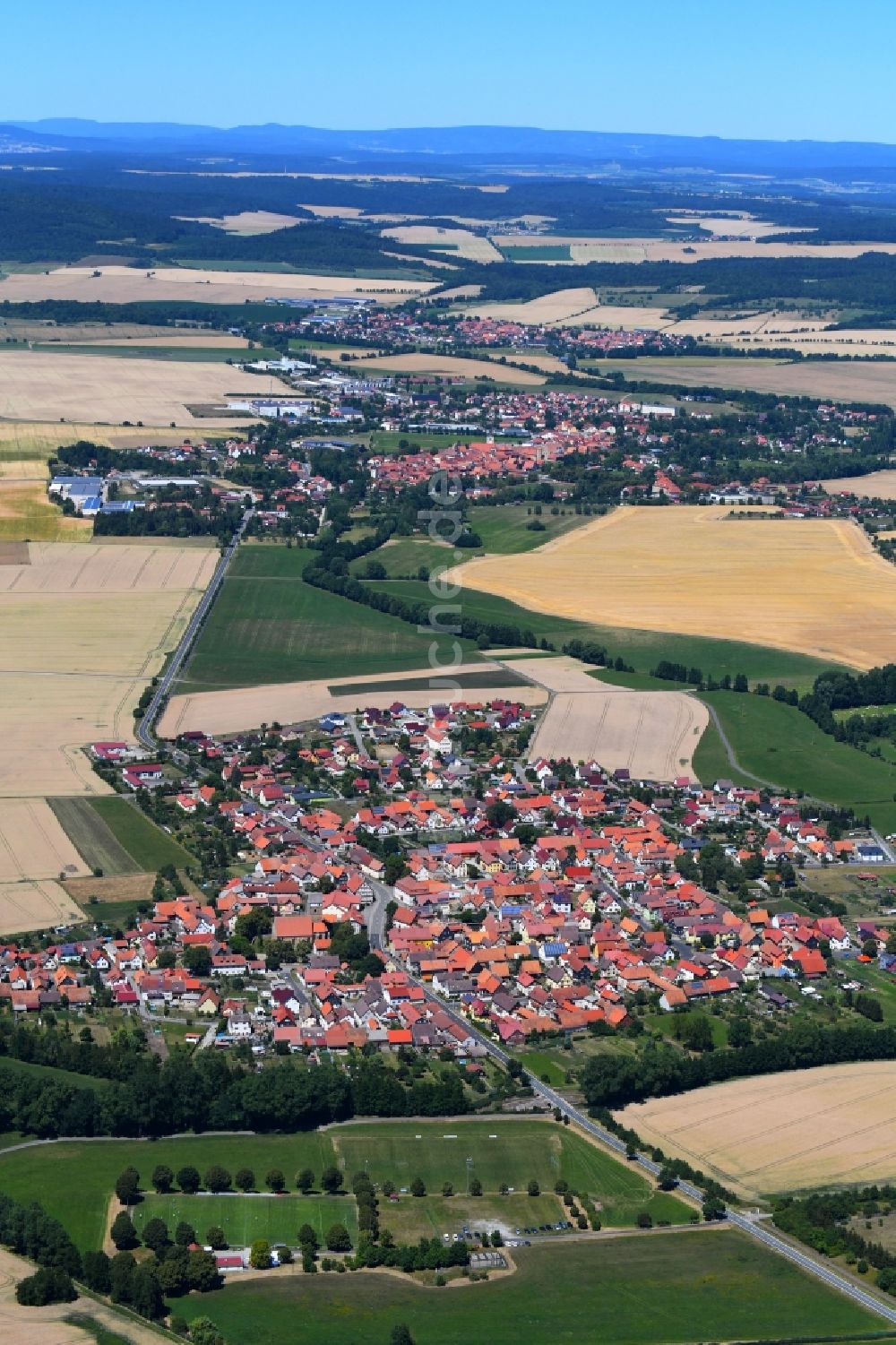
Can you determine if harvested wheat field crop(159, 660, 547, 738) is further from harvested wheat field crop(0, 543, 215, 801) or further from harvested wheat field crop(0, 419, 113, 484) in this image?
harvested wheat field crop(0, 419, 113, 484)

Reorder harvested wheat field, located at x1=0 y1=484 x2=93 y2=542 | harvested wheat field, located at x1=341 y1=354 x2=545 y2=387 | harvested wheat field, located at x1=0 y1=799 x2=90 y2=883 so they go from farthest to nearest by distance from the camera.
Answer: harvested wheat field, located at x1=341 y1=354 x2=545 y2=387 → harvested wheat field, located at x1=0 y1=484 x2=93 y2=542 → harvested wheat field, located at x1=0 y1=799 x2=90 y2=883

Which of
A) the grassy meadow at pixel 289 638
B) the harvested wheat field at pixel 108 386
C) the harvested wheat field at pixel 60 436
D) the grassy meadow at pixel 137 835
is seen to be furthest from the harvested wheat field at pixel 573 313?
the grassy meadow at pixel 137 835

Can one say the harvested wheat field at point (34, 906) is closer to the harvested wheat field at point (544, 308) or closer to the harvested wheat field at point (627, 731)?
the harvested wheat field at point (627, 731)

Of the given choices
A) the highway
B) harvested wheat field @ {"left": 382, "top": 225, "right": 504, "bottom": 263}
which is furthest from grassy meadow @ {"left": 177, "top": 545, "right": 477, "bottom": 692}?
harvested wheat field @ {"left": 382, "top": 225, "right": 504, "bottom": 263}

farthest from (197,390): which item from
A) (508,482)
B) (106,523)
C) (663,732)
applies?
(663,732)

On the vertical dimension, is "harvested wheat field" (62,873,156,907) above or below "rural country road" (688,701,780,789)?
below

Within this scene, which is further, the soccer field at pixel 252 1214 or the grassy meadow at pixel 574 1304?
the soccer field at pixel 252 1214

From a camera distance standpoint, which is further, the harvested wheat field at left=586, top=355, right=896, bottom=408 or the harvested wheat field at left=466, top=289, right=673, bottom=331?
the harvested wheat field at left=466, top=289, right=673, bottom=331
